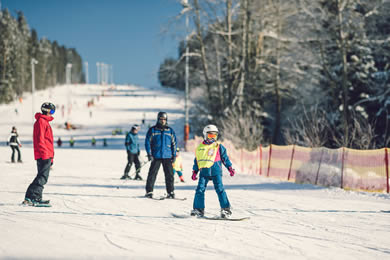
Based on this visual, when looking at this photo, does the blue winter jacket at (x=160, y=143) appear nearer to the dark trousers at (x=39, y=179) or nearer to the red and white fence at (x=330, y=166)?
the dark trousers at (x=39, y=179)

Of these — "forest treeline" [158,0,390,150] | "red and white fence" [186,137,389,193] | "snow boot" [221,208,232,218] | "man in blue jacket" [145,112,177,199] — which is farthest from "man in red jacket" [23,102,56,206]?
"forest treeline" [158,0,390,150]

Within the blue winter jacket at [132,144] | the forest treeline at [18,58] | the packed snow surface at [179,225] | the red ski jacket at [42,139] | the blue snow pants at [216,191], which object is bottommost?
the packed snow surface at [179,225]

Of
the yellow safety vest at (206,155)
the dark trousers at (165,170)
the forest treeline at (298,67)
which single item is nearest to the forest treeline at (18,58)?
the forest treeline at (298,67)

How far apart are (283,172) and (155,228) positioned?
10.7 m

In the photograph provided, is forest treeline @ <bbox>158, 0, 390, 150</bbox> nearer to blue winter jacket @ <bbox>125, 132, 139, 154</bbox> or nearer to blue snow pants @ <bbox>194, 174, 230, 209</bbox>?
blue winter jacket @ <bbox>125, 132, 139, 154</bbox>

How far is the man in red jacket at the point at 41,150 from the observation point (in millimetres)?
7371

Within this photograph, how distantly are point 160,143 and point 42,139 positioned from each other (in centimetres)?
253

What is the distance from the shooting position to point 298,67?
3219 cm

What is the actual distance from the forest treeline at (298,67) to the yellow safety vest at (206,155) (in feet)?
39.5

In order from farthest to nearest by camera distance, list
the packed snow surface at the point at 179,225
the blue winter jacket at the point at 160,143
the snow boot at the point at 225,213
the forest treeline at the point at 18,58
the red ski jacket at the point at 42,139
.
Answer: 1. the forest treeline at the point at 18,58
2. the blue winter jacket at the point at 160,143
3. the red ski jacket at the point at 42,139
4. the snow boot at the point at 225,213
5. the packed snow surface at the point at 179,225

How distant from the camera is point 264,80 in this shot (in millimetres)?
33000

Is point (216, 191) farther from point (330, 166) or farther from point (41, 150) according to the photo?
point (330, 166)

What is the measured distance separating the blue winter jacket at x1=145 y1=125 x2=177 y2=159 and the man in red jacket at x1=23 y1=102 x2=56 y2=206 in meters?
2.21

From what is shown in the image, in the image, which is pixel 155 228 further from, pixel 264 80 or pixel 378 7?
pixel 264 80
